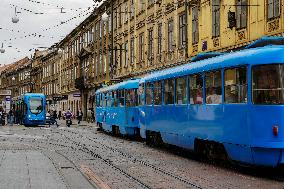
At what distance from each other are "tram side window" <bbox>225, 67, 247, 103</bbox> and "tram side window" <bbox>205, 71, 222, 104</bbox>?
42 cm

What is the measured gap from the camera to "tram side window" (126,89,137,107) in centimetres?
2542

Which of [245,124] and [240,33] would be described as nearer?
[245,124]

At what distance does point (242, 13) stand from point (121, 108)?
23.0 feet

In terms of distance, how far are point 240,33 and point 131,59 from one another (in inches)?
851

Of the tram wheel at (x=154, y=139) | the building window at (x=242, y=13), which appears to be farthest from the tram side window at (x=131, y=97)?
the building window at (x=242, y=13)

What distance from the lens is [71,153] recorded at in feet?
62.5

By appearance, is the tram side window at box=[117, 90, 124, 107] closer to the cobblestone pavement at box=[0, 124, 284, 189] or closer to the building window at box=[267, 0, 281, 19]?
the building window at box=[267, 0, 281, 19]

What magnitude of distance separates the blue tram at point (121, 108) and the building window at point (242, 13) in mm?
5318

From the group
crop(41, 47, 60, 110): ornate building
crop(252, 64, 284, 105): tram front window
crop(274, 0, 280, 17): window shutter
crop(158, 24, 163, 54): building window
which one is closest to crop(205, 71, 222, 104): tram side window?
crop(252, 64, 284, 105): tram front window

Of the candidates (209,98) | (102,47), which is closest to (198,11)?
(209,98)

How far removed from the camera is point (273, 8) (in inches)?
915

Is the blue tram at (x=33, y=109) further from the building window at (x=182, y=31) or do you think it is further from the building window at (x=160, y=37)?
the building window at (x=182, y=31)

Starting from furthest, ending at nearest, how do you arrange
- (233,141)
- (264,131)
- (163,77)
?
(163,77), (233,141), (264,131)

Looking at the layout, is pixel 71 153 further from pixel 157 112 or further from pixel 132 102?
pixel 132 102
